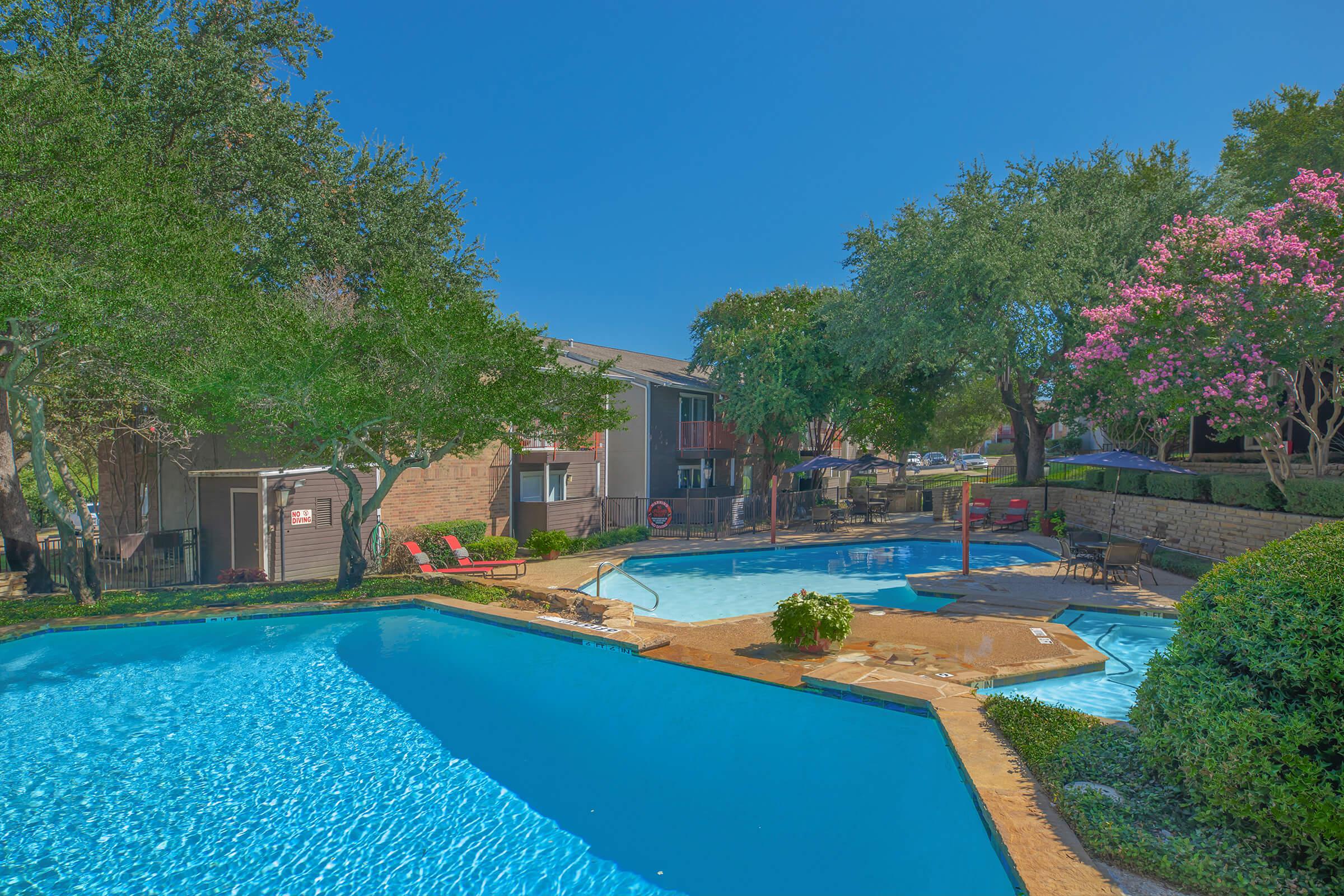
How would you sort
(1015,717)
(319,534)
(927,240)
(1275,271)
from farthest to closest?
(927,240) → (319,534) → (1275,271) → (1015,717)

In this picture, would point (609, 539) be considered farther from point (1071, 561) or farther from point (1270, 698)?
point (1270, 698)

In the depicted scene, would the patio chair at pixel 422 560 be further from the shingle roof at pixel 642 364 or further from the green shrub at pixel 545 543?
the shingle roof at pixel 642 364

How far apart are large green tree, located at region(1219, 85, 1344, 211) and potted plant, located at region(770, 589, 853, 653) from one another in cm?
2348

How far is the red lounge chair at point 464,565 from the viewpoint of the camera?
17031mm

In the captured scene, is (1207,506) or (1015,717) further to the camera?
(1207,506)

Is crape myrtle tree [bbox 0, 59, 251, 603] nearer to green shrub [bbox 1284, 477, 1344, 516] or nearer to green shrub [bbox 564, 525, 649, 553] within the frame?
A: green shrub [bbox 564, 525, 649, 553]

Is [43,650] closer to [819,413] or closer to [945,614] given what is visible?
[945,614]

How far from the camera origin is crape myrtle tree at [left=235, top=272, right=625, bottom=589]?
1316cm

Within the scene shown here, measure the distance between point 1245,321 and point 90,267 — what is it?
20.7 meters

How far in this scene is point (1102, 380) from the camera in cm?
1809

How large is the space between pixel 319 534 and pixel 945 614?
594 inches

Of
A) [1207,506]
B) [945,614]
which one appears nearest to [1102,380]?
[1207,506]

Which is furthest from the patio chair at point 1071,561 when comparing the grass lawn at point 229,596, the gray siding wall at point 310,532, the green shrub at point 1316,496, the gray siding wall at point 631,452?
the gray siding wall at point 310,532

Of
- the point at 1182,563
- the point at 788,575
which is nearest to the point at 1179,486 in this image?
the point at 1182,563
